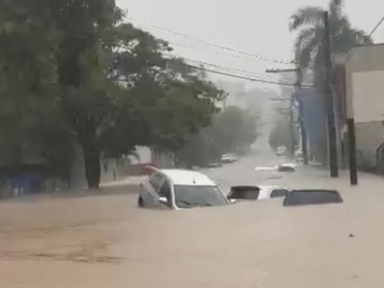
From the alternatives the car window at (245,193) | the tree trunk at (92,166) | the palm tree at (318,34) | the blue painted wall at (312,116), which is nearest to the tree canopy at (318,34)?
the palm tree at (318,34)

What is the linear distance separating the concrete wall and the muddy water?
90.8 feet

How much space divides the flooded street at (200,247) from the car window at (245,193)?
5.37 feet

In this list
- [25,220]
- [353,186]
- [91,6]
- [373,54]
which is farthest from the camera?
[373,54]

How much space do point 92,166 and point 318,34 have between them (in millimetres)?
19337

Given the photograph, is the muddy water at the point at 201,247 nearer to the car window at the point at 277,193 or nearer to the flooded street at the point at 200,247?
the flooded street at the point at 200,247

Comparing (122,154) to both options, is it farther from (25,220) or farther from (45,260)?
(45,260)

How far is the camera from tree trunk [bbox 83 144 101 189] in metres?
38.6

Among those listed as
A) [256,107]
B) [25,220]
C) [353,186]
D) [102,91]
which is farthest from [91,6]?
[256,107]

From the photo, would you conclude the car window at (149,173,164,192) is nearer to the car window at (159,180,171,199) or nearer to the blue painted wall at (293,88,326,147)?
the car window at (159,180,171,199)

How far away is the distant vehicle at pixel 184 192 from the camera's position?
68.1ft

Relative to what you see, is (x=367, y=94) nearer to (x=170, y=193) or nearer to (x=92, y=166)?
(x=92, y=166)

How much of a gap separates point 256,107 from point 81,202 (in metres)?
114

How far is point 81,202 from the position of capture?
2695 cm

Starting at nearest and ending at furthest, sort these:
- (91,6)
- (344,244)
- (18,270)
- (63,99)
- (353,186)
A: (18,270), (344,244), (91,6), (353,186), (63,99)
